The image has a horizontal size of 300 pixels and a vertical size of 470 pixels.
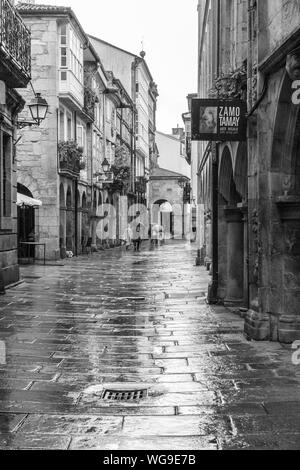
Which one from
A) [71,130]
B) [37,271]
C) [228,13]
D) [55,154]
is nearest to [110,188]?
[71,130]

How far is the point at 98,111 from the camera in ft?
136

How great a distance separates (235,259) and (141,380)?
21.0ft

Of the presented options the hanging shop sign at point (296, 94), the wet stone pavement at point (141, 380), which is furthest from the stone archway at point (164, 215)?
the hanging shop sign at point (296, 94)

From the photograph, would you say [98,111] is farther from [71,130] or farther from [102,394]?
[102,394]

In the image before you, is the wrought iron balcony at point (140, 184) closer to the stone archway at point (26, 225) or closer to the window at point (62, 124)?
the window at point (62, 124)

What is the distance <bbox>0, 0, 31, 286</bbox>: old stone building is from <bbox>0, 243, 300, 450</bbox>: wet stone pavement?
3665 mm

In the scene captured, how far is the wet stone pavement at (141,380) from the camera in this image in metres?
4.95

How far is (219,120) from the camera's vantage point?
10.2 meters

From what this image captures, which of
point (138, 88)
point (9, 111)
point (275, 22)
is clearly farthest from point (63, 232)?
point (138, 88)

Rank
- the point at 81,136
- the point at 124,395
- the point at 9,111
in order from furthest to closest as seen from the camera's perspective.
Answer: the point at 81,136, the point at 9,111, the point at 124,395

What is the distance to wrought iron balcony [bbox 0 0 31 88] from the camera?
1469cm

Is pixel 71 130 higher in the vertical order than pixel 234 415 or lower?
higher

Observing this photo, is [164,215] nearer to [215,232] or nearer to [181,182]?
[181,182]

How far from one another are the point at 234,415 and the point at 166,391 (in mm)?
1018
